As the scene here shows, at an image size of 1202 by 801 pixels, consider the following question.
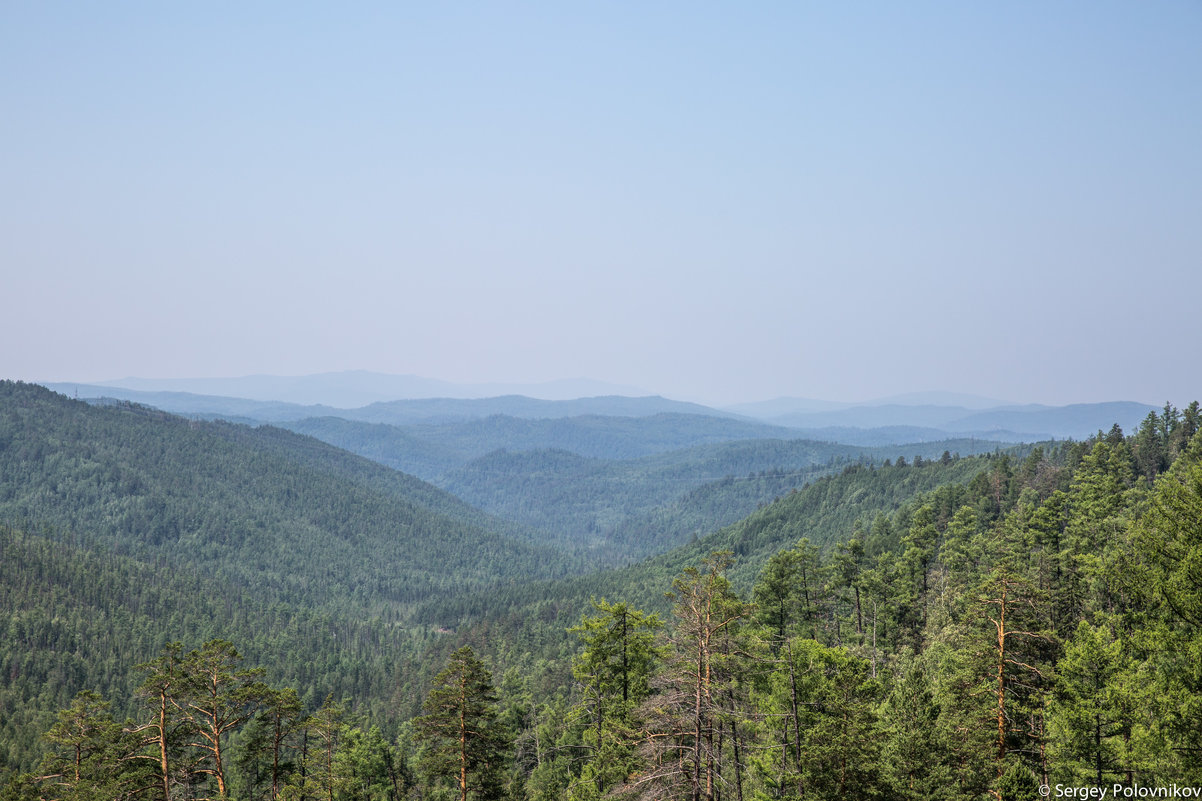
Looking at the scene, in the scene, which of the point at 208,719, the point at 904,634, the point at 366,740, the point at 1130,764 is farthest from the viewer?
the point at 366,740

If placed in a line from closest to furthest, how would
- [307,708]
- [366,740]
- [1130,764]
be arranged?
[1130,764]
[366,740]
[307,708]

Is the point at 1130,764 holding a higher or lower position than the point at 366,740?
higher

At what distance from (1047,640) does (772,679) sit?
38.3 feet

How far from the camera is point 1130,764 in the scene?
22.7 m

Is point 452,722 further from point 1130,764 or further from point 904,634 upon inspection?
point 904,634

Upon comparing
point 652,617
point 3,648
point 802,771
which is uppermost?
point 652,617

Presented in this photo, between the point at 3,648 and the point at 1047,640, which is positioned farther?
the point at 3,648

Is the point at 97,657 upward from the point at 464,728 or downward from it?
downward

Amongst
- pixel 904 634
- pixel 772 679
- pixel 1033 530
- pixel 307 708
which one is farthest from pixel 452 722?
pixel 307 708

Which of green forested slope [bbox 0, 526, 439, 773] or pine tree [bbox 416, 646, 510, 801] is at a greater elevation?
pine tree [bbox 416, 646, 510, 801]

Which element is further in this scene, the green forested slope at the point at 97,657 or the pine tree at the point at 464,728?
the green forested slope at the point at 97,657

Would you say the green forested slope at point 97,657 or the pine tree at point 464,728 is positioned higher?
the pine tree at point 464,728

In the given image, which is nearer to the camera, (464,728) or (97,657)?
(464,728)

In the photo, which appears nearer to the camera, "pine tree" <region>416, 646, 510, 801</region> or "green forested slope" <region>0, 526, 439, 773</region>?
"pine tree" <region>416, 646, 510, 801</region>
